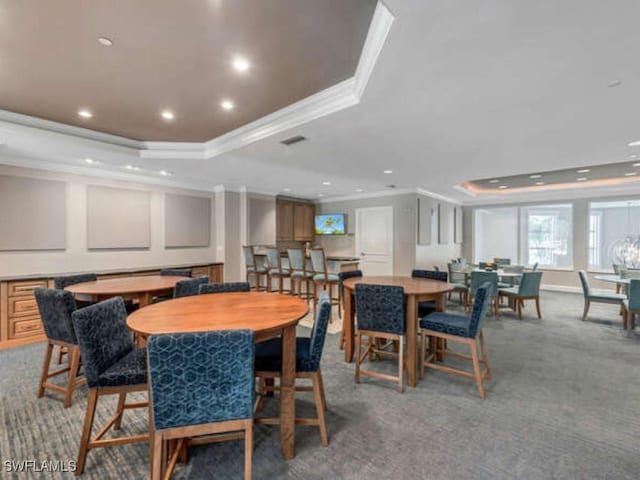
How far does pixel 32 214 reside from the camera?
413cm

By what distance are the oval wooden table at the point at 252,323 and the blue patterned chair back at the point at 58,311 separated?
91 cm

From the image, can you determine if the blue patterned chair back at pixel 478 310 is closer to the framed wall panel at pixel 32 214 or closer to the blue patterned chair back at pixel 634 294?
the blue patterned chair back at pixel 634 294

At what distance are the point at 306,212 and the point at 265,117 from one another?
17.1ft

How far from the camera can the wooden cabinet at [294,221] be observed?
301 inches

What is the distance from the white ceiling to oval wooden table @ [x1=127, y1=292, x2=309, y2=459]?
173 centimetres

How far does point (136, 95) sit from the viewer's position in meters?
2.72

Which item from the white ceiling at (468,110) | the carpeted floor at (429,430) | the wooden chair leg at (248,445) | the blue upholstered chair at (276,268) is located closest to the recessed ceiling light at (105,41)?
the white ceiling at (468,110)

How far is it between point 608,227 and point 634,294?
4.50 meters

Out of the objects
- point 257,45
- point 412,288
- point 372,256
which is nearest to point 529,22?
point 257,45

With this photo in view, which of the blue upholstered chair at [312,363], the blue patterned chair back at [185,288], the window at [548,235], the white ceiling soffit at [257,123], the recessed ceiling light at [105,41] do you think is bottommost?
the blue upholstered chair at [312,363]

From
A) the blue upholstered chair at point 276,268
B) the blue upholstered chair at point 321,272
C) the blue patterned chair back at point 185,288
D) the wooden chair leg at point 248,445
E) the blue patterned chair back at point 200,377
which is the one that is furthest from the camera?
the blue upholstered chair at point 276,268

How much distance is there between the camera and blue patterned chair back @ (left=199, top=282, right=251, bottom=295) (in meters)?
2.72

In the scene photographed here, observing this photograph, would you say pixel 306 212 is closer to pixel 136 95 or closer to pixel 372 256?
pixel 372 256

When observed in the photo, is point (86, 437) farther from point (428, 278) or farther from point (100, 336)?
point (428, 278)
